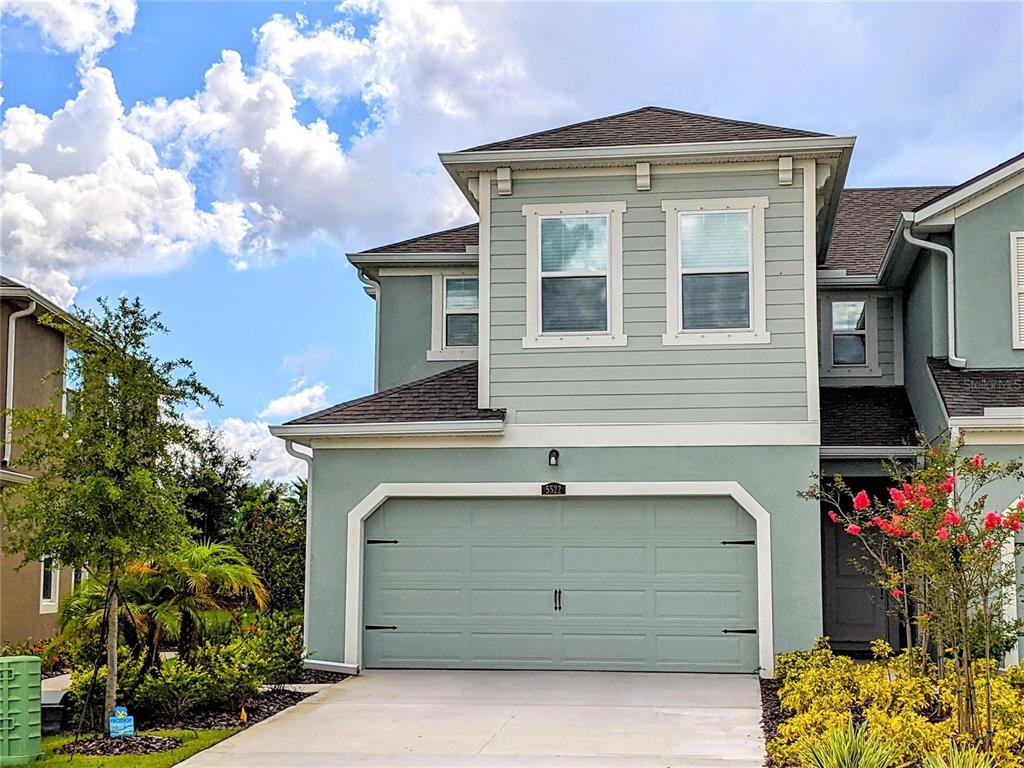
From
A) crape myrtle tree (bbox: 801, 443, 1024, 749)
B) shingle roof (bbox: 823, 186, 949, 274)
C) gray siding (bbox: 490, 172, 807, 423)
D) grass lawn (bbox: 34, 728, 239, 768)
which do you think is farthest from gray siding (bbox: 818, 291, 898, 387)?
grass lawn (bbox: 34, 728, 239, 768)

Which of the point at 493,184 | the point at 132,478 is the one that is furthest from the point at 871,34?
the point at 132,478

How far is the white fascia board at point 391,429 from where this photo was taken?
1384cm

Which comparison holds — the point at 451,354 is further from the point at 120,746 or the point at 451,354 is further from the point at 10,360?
the point at 120,746

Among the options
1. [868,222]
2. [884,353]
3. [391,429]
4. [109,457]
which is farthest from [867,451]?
[109,457]

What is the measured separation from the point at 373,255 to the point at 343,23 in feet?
11.8

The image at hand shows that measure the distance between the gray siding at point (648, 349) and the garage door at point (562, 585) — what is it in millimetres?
1136

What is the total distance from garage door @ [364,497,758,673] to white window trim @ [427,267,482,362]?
356 cm

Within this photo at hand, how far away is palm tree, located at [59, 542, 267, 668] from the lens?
1130 centimetres

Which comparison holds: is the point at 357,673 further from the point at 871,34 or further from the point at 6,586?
the point at 871,34

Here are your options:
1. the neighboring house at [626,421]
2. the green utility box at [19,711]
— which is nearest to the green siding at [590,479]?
the neighboring house at [626,421]

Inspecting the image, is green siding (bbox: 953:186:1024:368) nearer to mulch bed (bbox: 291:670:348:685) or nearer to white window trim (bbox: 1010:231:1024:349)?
white window trim (bbox: 1010:231:1024:349)

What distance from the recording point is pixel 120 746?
9695 mm

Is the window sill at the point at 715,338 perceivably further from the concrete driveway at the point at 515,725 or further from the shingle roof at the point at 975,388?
the concrete driveway at the point at 515,725

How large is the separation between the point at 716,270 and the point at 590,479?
9.25 ft
